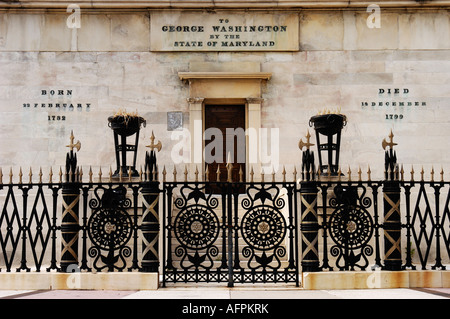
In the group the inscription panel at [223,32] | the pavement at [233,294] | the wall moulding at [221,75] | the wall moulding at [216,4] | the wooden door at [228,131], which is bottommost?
the pavement at [233,294]

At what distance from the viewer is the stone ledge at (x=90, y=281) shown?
9.37m

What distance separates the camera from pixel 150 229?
959cm

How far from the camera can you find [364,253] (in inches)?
412

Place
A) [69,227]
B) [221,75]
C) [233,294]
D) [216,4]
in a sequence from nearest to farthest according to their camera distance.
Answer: [233,294] → [69,227] → [221,75] → [216,4]

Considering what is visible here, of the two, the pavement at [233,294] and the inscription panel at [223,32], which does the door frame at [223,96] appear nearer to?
the inscription panel at [223,32]

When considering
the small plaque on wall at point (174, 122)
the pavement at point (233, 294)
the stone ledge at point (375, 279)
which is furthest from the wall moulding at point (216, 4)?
the pavement at point (233, 294)

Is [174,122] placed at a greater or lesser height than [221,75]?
lesser

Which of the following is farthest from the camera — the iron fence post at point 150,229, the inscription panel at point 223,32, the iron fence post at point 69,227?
the inscription panel at point 223,32

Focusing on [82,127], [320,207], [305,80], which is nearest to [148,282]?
[320,207]

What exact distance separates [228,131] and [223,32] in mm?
3172

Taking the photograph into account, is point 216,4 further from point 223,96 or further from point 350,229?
point 350,229

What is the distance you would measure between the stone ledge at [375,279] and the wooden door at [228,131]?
8.25 m


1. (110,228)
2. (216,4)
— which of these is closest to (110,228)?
(110,228)

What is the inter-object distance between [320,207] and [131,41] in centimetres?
935
